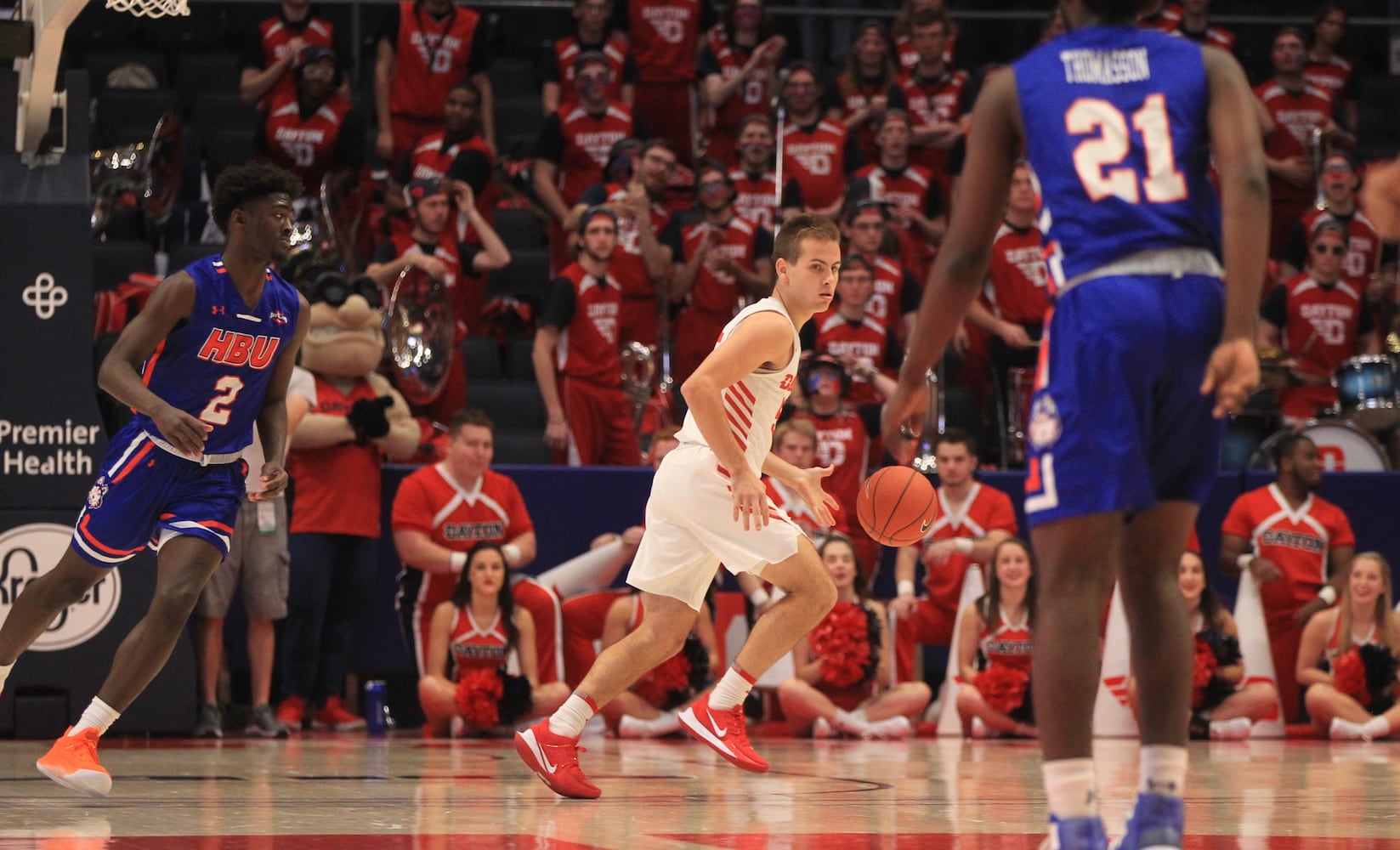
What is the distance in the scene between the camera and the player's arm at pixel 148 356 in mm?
6461

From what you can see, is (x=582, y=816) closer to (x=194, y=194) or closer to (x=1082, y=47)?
(x=1082, y=47)

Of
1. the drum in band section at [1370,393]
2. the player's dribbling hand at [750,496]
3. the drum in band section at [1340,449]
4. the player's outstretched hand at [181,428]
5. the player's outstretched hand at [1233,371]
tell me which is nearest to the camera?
the player's outstretched hand at [1233,371]

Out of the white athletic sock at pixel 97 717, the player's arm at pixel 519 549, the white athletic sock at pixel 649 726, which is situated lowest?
the white athletic sock at pixel 649 726

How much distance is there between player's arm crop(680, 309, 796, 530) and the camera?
6.34 metres

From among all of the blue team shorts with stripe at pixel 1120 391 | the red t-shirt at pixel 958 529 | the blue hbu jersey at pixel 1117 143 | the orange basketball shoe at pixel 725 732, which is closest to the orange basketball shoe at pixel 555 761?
the orange basketball shoe at pixel 725 732

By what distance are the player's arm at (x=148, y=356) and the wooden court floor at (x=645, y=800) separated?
1293 millimetres

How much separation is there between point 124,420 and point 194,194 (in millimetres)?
3842

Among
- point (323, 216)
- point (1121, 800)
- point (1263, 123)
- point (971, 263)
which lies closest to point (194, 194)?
point (323, 216)

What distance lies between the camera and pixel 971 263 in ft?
13.4

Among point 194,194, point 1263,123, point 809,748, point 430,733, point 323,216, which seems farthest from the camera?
point 1263,123

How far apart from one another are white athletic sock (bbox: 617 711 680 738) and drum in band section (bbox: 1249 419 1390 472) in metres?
4.52

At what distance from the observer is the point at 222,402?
23.0 ft

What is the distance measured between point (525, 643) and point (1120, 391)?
720 centimetres

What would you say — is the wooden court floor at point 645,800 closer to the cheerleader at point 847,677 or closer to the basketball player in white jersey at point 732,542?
the basketball player in white jersey at point 732,542
